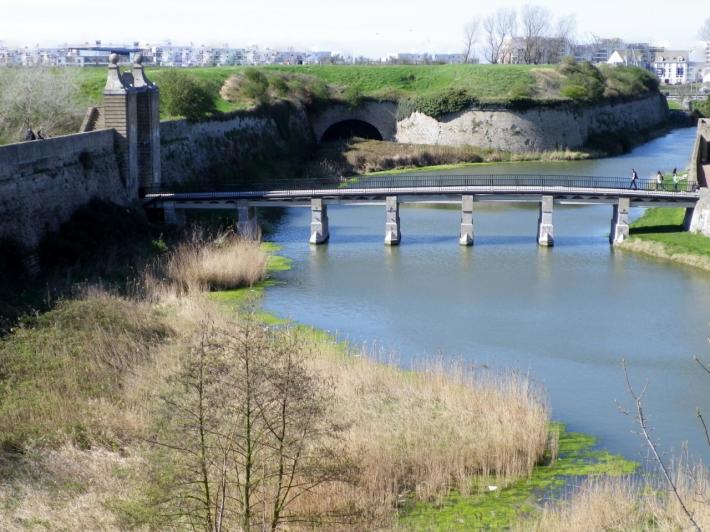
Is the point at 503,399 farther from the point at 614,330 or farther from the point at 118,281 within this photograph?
the point at 118,281

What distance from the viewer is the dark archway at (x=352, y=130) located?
81.6 m

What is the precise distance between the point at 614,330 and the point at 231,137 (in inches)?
1350

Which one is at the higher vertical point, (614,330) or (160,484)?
(160,484)

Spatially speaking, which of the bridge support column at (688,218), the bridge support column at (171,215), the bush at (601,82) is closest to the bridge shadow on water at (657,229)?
the bridge support column at (688,218)

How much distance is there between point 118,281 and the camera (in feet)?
102

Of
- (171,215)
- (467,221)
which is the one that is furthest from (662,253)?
(171,215)

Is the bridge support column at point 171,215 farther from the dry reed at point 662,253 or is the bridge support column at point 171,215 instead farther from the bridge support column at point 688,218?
the bridge support column at point 688,218

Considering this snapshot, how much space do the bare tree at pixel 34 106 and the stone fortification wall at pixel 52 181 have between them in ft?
21.3

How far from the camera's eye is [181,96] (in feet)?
182

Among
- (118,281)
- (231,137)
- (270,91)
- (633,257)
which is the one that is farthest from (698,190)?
(270,91)

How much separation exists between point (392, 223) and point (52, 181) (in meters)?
12.8

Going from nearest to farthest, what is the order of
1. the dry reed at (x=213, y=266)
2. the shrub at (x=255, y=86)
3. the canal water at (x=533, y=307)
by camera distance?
the canal water at (x=533, y=307) < the dry reed at (x=213, y=266) < the shrub at (x=255, y=86)

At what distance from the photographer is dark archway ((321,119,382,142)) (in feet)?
268

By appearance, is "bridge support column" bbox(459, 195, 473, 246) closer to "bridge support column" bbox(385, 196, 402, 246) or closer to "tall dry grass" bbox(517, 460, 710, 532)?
"bridge support column" bbox(385, 196, 402, 246)
